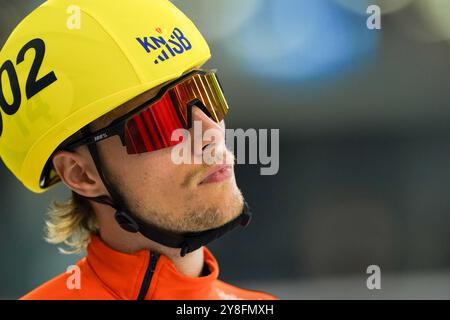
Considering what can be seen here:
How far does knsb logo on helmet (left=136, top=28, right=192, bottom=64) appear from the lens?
2.22 meters

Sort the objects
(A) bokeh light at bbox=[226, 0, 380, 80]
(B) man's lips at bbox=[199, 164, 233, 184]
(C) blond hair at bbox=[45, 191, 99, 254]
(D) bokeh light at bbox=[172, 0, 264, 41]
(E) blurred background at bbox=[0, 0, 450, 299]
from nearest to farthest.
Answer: (B) man's lips at bbox=[199, 164, 233, 184] → (C) blond hair at bbox=[45, 191, 99, 254] → (D) bokeh light at bbox=[172, 0, 264, 41] → (E) blurred background at bbox=[0, 0, 450, 299] → (A) bokeh light at bbox=[226, 0, 380, 80]

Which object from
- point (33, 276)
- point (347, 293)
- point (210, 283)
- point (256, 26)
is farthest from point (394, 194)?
point (210, 283)

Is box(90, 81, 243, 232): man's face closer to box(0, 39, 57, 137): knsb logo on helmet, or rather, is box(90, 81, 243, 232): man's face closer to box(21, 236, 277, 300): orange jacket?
box(21, 236, 277, 300): orange jacket

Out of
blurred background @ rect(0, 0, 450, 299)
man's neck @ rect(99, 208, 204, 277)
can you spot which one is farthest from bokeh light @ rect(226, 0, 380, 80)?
man's neck @ rect(99, 208, 204, 277)

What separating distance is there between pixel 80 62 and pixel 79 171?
0.48 m

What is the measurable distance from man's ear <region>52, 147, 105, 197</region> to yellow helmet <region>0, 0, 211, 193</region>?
0.22 feet

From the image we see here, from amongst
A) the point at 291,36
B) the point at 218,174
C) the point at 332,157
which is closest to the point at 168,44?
the point at 218,174

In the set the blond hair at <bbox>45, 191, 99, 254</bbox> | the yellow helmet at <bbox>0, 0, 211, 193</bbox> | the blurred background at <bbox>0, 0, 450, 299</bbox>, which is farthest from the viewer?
the blurred background at <bbox>0, 0, 450, 299</bbox>

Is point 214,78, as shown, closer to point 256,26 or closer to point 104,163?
point 104,163

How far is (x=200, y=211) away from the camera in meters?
2.27

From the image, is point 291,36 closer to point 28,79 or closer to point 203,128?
point 203,128

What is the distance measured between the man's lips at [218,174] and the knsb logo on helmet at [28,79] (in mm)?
701

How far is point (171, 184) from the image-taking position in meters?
2.26

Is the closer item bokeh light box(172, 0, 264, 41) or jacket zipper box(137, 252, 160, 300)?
jacket zipper box(137, 252, 160, 300)
